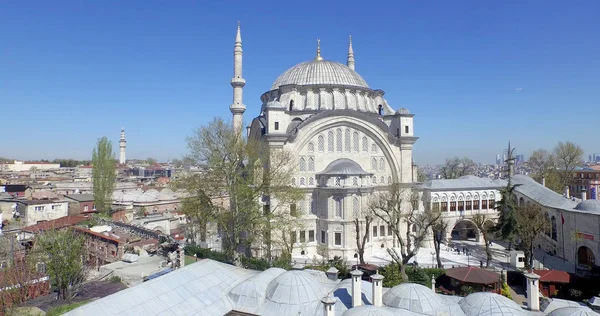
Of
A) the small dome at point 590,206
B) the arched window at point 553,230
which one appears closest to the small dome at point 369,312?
the small dome at point 590,206

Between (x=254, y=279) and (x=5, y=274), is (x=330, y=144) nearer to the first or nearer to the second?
(x=254, y=279)

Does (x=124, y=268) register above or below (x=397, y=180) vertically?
below

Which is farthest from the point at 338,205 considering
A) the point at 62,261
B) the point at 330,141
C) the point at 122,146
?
the point at 122,146

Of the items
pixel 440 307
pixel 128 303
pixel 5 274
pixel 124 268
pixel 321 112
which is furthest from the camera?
pixel 321 112

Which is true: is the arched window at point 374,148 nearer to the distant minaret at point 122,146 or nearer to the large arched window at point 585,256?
the large arched window at point 585,256

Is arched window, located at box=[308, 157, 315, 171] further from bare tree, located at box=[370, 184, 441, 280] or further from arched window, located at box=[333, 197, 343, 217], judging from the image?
bare tree, located at box=[370, 184, 441, 280]

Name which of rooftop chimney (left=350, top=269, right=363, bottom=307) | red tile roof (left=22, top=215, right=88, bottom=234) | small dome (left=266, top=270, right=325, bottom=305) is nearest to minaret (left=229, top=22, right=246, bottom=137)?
red tile roof (left=22, top=215, right=88, bottom=234)

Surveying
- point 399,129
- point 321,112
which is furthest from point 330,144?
point 399,129
